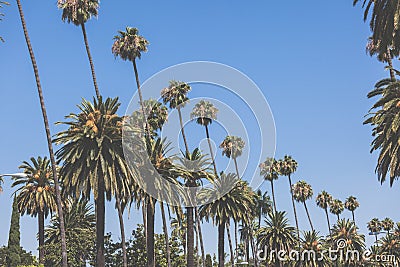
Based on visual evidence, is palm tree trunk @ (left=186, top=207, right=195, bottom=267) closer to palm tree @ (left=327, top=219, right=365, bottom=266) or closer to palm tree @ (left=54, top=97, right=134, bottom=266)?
palm tree @ (left=54, top=97, right=134, bottom=266)

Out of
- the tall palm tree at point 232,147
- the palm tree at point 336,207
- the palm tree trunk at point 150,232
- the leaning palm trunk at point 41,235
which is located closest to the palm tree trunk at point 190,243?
the palm tree trunk at point 150,232

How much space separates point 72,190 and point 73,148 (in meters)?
3.55

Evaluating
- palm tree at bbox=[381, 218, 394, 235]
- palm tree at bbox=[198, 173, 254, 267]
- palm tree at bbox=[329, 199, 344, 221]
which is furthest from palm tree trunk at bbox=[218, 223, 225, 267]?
palm tree at bbox=[381, 218, 394, 235]

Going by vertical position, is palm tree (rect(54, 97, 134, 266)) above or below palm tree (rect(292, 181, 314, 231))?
below

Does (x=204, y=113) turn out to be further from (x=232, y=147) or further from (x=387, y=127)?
(x=387, y=127)

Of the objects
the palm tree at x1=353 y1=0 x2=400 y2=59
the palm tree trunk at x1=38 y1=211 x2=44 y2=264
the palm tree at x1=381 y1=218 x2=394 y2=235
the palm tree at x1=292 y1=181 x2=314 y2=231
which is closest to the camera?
the palm tree at x1=353 y1=0 x2=400 y2=59

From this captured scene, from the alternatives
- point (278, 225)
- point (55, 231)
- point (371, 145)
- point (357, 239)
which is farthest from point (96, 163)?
point (357, 239)

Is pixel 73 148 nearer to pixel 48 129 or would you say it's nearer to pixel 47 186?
pixel 48 129

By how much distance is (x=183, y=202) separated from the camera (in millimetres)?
54438

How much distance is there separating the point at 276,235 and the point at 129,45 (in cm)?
4360

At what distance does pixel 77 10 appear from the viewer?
188 ft

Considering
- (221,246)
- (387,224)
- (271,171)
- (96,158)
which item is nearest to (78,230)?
(221,246)

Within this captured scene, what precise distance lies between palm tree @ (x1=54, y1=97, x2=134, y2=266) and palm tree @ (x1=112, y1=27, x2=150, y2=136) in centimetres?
1687

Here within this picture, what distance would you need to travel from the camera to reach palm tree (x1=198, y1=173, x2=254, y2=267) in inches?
2685
